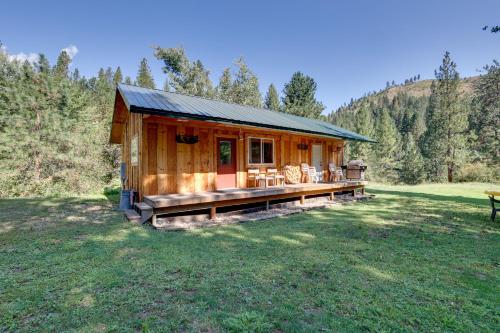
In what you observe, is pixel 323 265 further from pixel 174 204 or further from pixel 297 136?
pixel 297 136

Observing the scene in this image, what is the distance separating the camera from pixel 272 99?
38.8 meters

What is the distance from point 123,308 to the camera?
8.32 ft

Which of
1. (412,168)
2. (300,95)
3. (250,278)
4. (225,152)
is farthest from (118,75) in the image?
(250,278)

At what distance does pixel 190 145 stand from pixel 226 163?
1.56m

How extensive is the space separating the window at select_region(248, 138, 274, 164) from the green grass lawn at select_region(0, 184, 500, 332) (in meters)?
4.02

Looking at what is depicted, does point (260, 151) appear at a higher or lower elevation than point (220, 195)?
higher

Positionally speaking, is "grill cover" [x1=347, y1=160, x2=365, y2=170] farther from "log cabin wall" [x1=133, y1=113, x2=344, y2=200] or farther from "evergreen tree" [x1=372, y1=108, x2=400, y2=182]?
"evergreen tree" [x1=372, y1=108, x2=400, y2=182]

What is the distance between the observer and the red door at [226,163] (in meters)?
8.62

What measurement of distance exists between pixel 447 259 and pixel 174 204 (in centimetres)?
554

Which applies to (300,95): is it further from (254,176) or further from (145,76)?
(145,76)

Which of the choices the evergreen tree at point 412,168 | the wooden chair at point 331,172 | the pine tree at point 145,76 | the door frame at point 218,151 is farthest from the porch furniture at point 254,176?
the pine tree at point 145,76

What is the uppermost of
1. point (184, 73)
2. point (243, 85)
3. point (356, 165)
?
point (184, 73)

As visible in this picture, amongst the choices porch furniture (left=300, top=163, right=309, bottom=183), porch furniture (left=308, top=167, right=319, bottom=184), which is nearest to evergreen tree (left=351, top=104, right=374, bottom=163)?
porch furniture (left=308, top=167, right=319, bottom=184)

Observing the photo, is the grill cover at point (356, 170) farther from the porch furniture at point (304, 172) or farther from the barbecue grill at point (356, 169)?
the porch furniture at point (304, 172)
